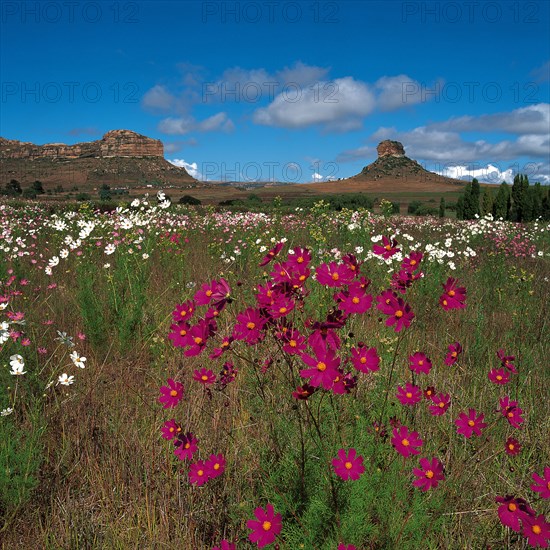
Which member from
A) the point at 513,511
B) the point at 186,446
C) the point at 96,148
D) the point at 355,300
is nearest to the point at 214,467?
the point at 186,446

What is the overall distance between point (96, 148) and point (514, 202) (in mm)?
131728

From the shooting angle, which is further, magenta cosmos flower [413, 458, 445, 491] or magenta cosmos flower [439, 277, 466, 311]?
magenta cosmos flower [439, 277, 466, 311]

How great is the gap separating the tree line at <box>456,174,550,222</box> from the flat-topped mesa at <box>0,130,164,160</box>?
100975 millimetres

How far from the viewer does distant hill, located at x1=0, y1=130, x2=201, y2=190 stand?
84.1m

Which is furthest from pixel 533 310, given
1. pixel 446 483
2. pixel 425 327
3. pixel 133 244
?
pixel 133 244

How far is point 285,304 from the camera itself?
4.44ft

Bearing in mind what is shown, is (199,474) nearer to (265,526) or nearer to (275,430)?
(265,526)

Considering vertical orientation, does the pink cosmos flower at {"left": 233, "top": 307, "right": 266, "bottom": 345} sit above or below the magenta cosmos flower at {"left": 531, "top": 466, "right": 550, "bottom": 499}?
above

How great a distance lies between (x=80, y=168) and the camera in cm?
9288

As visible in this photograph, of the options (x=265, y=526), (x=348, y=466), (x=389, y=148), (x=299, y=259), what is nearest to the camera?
(x=265, y=526)

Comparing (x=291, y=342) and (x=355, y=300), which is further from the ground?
(x=355, y=300)

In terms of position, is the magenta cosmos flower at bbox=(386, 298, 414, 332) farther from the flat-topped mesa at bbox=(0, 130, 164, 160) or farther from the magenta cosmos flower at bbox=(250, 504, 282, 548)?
the flat-topped mesa at bbox=(0, 130, 164, 160)

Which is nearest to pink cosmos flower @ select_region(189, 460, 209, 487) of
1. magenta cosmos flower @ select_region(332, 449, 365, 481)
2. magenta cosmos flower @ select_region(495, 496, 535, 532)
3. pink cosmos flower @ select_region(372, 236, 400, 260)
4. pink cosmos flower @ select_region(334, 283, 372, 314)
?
magenta cosmos flower @ select_region(332, 449, 365, 481)

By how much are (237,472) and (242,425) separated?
0.33 meters
